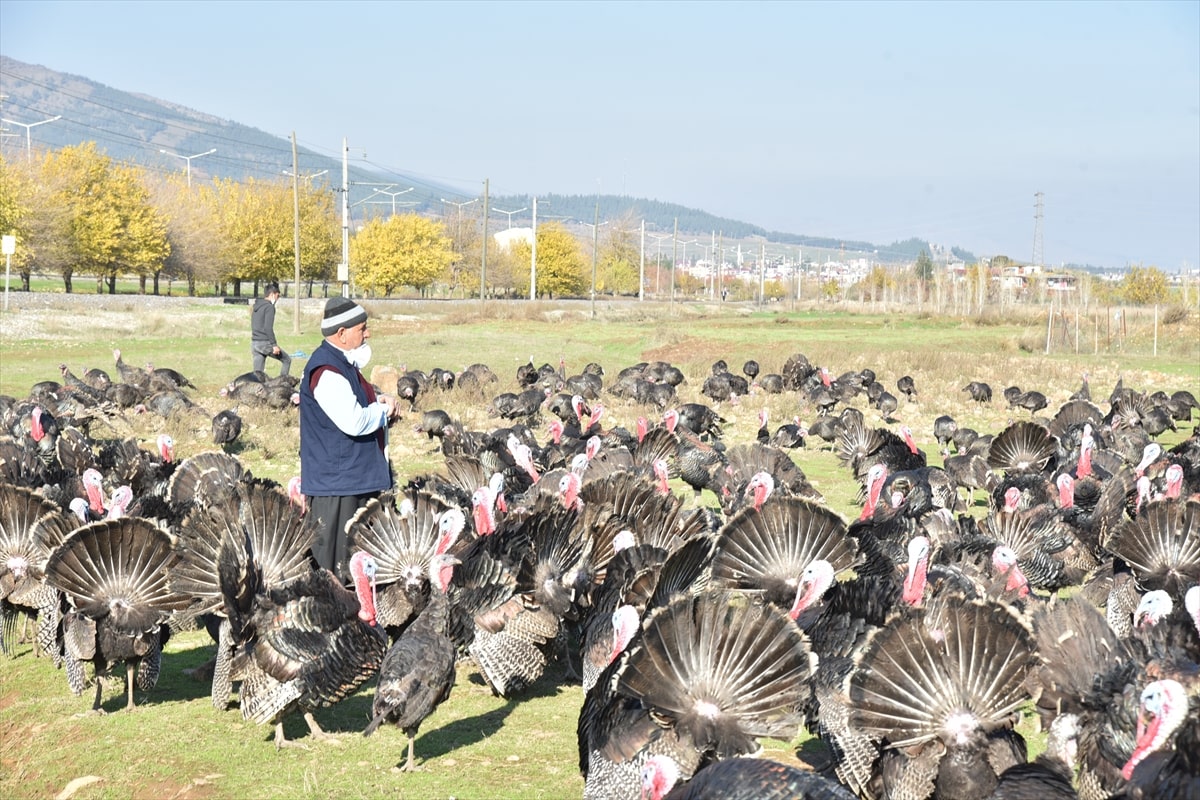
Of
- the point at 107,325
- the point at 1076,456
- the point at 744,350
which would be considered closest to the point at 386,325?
the point at 107,325

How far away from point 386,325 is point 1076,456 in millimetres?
34069

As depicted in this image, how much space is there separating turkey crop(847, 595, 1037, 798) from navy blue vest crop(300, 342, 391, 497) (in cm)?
361

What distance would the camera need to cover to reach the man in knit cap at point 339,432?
7.12 metres

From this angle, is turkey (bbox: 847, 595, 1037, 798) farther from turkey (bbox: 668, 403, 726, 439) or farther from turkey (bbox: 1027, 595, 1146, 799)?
turkey (bbox: 668, 403, 726, 439)

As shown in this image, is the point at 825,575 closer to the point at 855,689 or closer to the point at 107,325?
the point at 855,689

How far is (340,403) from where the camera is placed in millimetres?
7105

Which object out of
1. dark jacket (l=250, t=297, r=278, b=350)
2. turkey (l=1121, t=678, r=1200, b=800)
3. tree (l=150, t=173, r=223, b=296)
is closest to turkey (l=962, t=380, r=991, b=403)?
dark jacket (l=250, t=297, r=278, b=350)

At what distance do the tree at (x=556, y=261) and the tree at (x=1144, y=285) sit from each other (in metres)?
45.5

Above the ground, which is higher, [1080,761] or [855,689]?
[855,689]

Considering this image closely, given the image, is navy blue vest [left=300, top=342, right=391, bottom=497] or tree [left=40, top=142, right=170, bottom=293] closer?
navy blue vest [left=300, top=342, right=391, bottom=497]

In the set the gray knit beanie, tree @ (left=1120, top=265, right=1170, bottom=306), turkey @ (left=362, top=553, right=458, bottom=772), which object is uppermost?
tree @ (left=1120, top=265, right=1170, bottom=306)

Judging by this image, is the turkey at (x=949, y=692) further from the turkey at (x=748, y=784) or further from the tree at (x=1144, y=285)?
the tree at (x=1144, y=285)

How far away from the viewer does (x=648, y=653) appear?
16.1 ft

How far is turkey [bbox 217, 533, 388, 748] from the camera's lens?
244 inches
